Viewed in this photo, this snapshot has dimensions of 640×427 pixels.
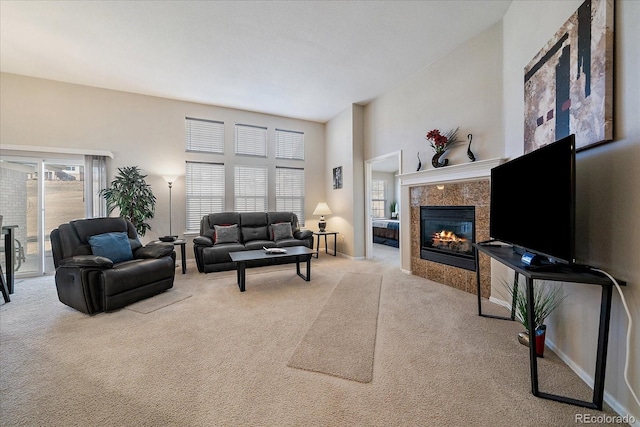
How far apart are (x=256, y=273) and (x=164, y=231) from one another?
94.4 inches

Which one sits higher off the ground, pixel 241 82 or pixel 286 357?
pixel 241 82

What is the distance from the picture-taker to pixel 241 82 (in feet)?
14.6

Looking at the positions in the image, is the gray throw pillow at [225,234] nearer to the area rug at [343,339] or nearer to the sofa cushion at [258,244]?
the sofa cushion at [258,244]

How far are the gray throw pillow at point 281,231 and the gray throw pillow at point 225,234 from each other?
78 centimetres

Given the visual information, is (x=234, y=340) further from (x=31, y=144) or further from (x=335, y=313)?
(x=31, y=144)

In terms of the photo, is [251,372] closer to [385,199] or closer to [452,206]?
[452,206]

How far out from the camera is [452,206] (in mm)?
3590

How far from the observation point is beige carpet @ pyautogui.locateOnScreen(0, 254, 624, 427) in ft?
4.56

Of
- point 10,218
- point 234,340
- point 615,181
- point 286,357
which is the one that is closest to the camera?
point 615,181

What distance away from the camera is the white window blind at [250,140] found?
5.83 m

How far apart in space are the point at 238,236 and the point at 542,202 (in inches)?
182

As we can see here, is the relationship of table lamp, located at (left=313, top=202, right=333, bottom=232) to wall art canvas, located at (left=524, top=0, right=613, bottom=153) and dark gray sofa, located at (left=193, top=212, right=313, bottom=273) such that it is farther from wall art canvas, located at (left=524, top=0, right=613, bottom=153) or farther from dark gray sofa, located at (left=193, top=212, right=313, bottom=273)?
wall art canvas, located at (left=524, top=0, right=613, bottom=153)

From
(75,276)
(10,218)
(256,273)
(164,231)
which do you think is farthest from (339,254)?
(10,218)

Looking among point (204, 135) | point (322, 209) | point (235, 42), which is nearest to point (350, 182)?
point (322, 209)
